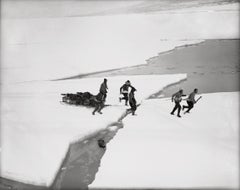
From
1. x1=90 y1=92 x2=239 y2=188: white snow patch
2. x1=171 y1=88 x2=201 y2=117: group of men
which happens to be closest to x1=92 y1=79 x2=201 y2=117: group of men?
x1=171 y1=88 x2=201 y2=117: group of men

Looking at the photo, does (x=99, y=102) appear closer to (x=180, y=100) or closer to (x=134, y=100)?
(x=134, y=100)

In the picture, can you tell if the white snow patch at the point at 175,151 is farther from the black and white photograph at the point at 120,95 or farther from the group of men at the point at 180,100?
the group of men at the point at 180,100

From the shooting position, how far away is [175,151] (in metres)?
5.76

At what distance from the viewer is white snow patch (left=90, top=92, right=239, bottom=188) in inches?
199

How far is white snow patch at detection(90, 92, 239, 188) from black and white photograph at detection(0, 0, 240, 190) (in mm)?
20

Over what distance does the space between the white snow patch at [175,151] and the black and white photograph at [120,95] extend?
0.07 feet

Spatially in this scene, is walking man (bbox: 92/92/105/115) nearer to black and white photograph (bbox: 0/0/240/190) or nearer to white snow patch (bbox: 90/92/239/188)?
black and white photograph (bbox: 0/0/240/190)

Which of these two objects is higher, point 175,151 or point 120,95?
point 120,95

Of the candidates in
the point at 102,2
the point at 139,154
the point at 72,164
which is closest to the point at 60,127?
the point at 72,164

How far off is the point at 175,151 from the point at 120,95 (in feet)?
11.8

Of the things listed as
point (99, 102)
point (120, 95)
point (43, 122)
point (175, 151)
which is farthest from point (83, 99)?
point (175, 151)

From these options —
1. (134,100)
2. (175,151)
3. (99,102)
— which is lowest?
(175,151)

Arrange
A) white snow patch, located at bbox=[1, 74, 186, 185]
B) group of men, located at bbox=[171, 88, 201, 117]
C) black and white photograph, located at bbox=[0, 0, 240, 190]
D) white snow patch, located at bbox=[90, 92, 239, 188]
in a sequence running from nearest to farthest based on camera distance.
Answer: white snow patch, located at bbox=[90, 92, 239, 188] → black and white photograph, located at bbox=[0, 0, 240, 190] → white snow patch, located at bbox=[1, 74, 186, 185] → group of men, located at bbox=[171, 88, 201, 117]

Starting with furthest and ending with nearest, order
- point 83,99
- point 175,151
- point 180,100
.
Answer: point 83,99 < point 180,100 < point 175,151
